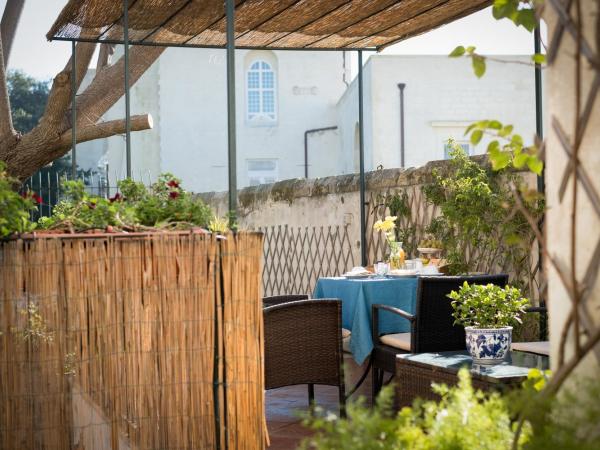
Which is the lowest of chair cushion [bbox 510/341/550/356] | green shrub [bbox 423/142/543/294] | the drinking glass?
chair cushion [bbox 510/341/550/356]

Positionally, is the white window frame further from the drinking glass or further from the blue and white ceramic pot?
the blue and white ceramic pot

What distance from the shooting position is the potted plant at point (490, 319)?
3.24 metres

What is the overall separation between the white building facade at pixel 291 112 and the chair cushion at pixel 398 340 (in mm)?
11787

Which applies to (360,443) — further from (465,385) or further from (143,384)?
(143,384)

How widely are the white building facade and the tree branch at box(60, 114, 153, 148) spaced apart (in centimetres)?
801

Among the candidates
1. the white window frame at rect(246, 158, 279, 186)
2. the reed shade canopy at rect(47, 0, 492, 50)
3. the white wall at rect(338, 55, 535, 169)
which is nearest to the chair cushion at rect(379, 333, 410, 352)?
the reed shade canopy at rect(47, 0, 492, 50)

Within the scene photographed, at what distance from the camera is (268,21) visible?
19.8ft

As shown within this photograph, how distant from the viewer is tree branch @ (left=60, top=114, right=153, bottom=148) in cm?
868

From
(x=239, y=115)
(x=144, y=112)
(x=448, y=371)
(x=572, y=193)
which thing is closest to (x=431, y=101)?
(x=239, y=115)

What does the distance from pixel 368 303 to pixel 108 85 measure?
506 cm

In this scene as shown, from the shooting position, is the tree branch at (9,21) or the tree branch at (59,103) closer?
the tree branch at (59,103)

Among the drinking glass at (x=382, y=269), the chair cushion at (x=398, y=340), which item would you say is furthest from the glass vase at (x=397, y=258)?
the chair cushion at (x=398, y=340)

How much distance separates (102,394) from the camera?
→ 2814 mm

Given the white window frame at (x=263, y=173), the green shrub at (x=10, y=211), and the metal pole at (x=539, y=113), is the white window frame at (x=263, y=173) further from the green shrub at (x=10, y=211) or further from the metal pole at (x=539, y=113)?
the green shrub at (x=10, y=211)
